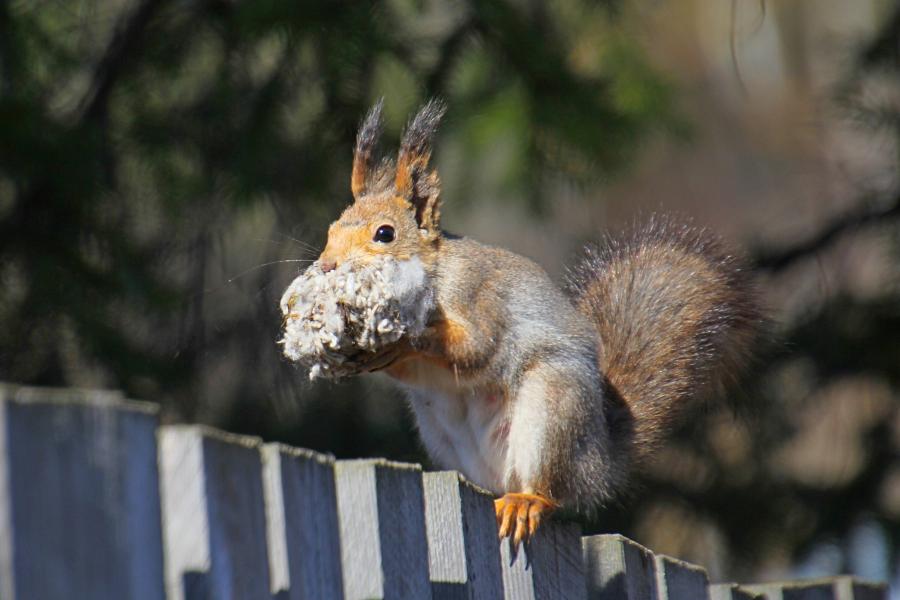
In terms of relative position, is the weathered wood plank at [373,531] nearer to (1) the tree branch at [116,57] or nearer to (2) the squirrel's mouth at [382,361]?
(2) the squirrel's mouth at [382,361]

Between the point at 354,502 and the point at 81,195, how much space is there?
1603 millimetres

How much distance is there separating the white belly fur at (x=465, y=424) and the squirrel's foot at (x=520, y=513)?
21cm

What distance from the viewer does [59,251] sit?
236 centimetres

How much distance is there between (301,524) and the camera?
0.90m

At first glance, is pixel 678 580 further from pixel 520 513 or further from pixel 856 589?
pixel 856 589

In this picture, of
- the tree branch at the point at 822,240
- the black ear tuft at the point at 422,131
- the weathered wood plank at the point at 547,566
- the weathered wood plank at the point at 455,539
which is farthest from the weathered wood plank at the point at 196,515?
Result: the tree branch at the point at 822,240

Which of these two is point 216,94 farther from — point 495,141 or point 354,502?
point 354,502

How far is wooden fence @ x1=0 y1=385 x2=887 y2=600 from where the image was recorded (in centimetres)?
65

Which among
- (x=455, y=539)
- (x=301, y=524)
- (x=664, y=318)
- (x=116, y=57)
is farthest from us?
(x=116, y=57)

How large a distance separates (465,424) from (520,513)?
42 centimetres

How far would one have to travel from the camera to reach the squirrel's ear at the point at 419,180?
1.98m

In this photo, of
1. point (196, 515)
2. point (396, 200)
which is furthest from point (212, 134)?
point (196, 515)

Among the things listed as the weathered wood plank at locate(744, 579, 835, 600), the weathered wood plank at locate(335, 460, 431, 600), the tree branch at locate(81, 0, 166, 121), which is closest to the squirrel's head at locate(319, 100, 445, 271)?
the weathered wood plank at locate(744, 579, 835, 600)

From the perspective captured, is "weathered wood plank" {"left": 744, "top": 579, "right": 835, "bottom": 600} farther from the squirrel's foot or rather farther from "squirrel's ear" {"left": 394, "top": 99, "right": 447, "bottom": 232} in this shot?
"squirrel's ear" {"left": 394, "top": 99, "right": 447, "bottom": 232}
